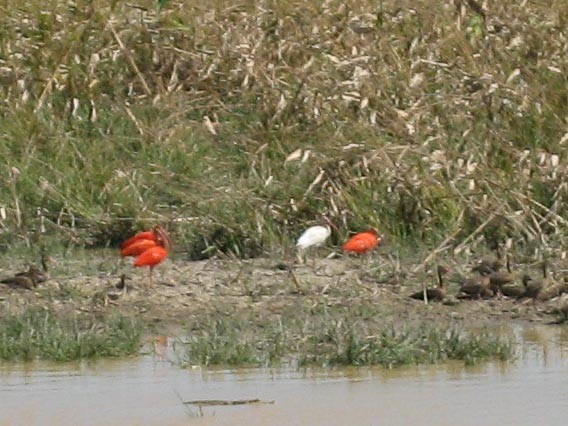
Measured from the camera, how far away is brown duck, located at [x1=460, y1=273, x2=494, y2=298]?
9.81 meters

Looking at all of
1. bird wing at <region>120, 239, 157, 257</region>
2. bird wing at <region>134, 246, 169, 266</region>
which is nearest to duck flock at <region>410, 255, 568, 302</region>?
bird wing at <region>134, 246, 169, 266</region>

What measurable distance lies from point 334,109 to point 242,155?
70 centimetres

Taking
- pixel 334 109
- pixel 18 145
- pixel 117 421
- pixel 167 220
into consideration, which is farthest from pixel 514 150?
pixel 117 421

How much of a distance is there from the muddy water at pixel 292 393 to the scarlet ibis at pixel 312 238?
7.20ft

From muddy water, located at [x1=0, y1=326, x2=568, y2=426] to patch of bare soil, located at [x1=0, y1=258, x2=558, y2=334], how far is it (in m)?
0.96

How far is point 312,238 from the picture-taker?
10.8 m

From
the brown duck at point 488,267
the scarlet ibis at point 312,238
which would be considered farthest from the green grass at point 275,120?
the brown duck at point 488,267

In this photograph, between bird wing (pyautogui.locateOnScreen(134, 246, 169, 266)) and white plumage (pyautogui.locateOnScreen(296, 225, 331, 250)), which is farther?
white plumage (pyautogui.locateOnScreen(296, 225, 331, 250))

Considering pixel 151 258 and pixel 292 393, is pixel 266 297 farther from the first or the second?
pixel 292 393

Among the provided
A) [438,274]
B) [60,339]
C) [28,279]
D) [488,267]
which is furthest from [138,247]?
[488,267]

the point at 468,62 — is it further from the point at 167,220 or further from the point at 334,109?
the point at 167,220

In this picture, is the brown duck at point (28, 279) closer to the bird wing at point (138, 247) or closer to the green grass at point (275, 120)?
the bird wing at point (138, 247)

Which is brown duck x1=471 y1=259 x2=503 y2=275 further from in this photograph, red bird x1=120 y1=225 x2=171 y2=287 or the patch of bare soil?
red bird x1=120 y1=225 x2=171 y2=287

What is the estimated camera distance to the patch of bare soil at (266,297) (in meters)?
9.59
